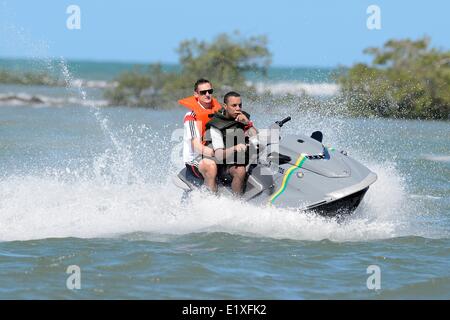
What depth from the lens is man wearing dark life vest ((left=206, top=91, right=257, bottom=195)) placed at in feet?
27.1

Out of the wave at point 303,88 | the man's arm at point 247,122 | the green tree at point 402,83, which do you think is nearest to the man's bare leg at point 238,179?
the man's arm at point 247,122

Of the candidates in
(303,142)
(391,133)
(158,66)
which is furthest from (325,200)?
(158,66)

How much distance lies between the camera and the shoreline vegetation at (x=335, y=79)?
22.9 m

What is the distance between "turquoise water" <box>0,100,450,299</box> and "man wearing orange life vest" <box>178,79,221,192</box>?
0.85 ft

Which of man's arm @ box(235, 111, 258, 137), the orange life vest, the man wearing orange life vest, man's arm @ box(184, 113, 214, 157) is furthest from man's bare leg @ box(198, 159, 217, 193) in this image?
man's arm @ box(235, 111, 258, 137)

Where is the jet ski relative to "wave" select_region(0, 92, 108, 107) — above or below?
above

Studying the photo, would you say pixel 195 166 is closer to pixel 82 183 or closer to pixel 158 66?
pixel 82 183

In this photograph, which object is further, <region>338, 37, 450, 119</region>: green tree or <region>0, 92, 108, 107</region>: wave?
<region>0, 92, 108, 107</region>: wave

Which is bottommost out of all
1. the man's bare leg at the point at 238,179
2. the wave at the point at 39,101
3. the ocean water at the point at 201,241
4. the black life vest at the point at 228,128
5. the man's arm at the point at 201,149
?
the wave at the point at 39,101

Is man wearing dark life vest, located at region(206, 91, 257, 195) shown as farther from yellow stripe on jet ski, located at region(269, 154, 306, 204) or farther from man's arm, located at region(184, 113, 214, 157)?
yellow stripe on jet ski, located at region(269, 154, 306, 204)

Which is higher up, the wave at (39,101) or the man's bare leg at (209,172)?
the man's bare leg at (209,172)

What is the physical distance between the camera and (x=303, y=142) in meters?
8.59

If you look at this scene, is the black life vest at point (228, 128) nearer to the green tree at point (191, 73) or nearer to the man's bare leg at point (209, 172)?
the man's bare leg at point (209, 172)

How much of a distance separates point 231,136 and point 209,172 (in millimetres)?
392
